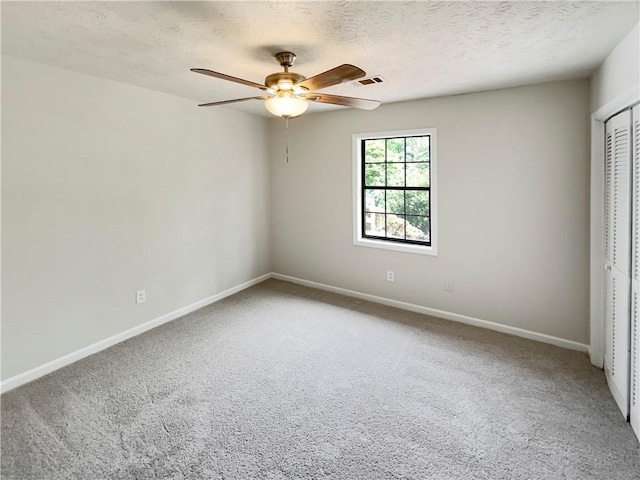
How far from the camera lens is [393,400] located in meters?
2.48

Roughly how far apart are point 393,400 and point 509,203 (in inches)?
85.1

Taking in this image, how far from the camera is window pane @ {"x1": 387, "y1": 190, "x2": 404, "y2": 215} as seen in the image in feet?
14.1

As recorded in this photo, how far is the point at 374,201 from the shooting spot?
4.49 metres

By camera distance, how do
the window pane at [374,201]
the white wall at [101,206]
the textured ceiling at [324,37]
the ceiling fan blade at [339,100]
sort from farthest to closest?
the window pane at [374,201]
the white wall at [101,206]
the ceiling fan blade at [339,100]
the textured ceiling at [324,37]

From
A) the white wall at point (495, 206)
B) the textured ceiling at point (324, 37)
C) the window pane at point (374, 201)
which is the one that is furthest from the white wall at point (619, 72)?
the window pane at point (374, 201)

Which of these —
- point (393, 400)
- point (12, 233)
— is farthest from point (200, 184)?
point (393, 400)

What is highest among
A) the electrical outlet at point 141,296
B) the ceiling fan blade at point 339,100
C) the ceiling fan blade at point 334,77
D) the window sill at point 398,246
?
the ceiling fan blade at point 339,100

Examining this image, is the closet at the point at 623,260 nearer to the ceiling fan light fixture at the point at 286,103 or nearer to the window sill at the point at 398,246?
the window sill at the point at 398,246

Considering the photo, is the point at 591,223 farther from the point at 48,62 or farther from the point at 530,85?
the point at 48,62

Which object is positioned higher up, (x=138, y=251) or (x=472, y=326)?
(x=138, y=251)

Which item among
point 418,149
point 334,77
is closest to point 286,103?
point 334,77

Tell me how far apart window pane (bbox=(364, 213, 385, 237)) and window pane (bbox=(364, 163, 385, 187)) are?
15.1 inches

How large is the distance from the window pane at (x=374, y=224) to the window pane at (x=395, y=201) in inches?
5.7

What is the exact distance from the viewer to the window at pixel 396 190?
4.02 metres
